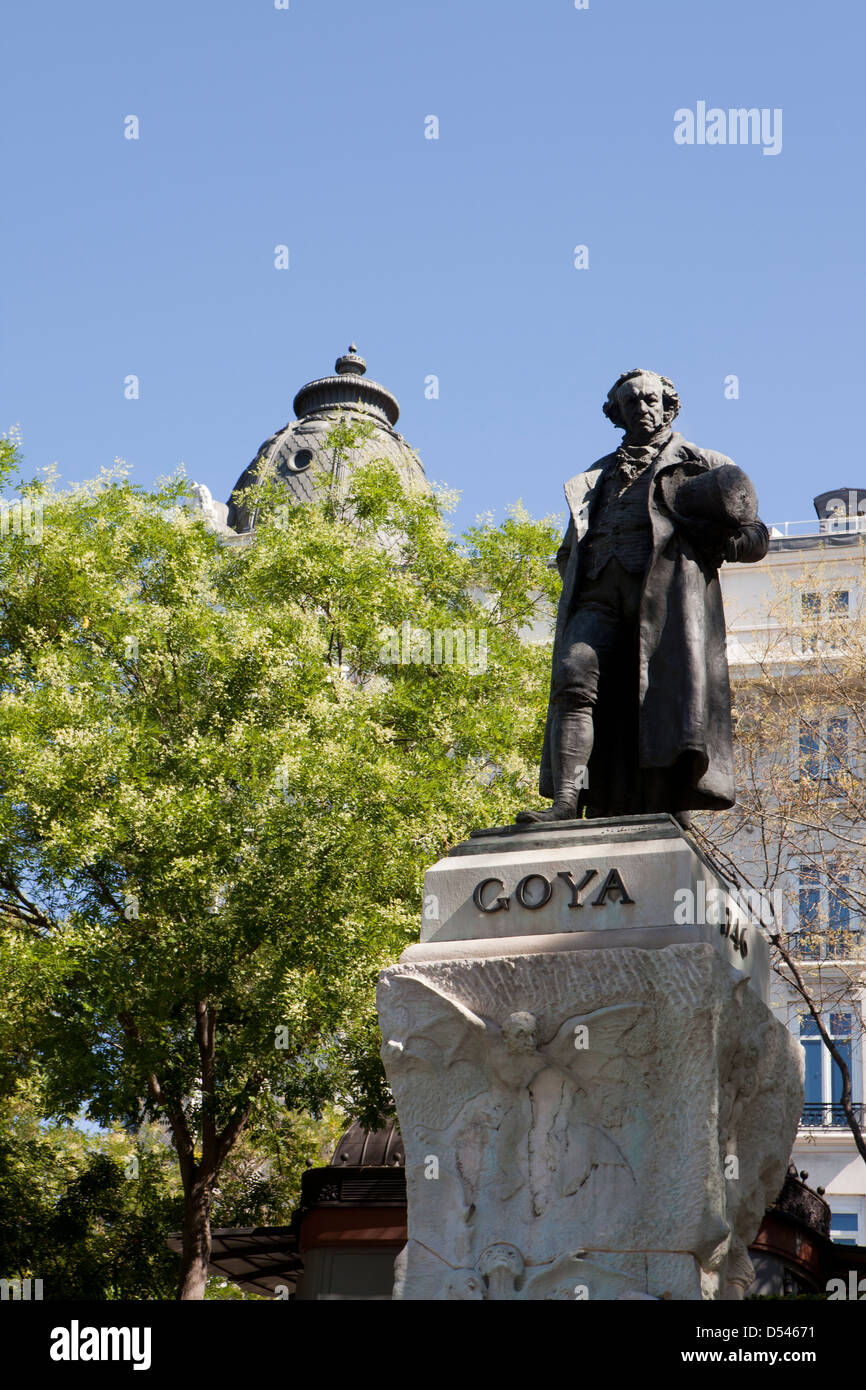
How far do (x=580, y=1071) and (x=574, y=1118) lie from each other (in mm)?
184

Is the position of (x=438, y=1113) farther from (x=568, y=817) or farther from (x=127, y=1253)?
(x=127, y=1253)

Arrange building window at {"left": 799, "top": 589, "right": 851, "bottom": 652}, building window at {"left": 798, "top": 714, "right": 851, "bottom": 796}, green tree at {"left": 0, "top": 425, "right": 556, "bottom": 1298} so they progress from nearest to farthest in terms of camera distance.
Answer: green tree at {"left": 0, "top": 425, "right": 556, "bottom": 1298} < building window at {"left": 798, "top": 714, "right": 851, "bottom": 796} < building window at {"left": 799, "top": 589, "right": 851, "bottom": 652}

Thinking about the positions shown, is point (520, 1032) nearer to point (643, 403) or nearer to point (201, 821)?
point (643, 403)

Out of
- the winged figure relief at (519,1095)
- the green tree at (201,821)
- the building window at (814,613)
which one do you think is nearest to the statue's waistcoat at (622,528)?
the winged figure relief at (519,1095)

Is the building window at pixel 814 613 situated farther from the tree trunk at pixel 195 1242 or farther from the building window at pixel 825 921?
the tree trunk at pixel 195 1242

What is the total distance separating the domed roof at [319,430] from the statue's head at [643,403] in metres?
23.5

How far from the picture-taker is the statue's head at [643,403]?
7.61 metres

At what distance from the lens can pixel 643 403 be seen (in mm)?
7609

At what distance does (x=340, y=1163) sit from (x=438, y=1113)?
54.0ft

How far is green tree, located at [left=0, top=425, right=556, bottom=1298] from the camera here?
617 inches

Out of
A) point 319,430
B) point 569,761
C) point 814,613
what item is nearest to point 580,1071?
point 569,761

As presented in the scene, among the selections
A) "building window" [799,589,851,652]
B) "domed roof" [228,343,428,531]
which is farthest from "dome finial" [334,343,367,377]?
"building window" [799,589,851,652]

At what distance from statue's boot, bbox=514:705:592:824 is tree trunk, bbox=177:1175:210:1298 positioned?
1099 centimetres

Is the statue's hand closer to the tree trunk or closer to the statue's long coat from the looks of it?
the statue's long coat
